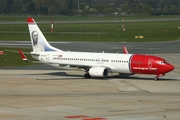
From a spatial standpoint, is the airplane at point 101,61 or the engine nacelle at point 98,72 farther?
the engine nacelle at point 98,72

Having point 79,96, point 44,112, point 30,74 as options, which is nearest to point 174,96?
point 79,96

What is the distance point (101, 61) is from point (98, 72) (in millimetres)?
1771

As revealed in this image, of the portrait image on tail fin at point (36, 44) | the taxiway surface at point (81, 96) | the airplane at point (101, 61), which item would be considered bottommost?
the taxiway surface at point (81, 96)

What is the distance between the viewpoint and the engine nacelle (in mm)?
66875

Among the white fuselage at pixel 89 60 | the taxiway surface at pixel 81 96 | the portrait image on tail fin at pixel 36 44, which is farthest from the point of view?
the portrait image on tail fin at pixel 36 44

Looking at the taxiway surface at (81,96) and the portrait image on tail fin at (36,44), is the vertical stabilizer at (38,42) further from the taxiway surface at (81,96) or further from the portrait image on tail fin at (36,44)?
the taxiway surface at (81,96)

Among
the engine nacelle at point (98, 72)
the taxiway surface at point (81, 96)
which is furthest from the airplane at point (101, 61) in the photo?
the taxiway surface at point (81, 96)

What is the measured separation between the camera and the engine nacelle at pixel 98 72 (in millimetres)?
66875

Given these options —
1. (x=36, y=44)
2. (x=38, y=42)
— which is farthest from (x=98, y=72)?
(x=36, y=44)

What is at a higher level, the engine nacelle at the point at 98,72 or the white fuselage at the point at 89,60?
the white fuselage at the point at 89,60

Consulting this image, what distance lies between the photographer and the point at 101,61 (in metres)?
68.1

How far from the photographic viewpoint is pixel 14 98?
167ft

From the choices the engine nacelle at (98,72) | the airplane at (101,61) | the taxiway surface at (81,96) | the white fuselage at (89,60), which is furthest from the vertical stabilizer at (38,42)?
the engine nacelle at (98,72)

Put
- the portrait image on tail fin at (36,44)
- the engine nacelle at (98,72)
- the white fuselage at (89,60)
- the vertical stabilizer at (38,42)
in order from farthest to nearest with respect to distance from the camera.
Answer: the portrait image on tail fin at (36,44)
the vertical stabilizer at (38,42)
the white fuselage at (89,60)
the engine nacelle at (98,72)
